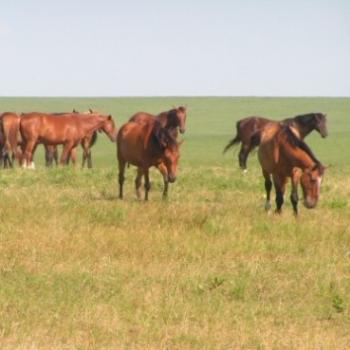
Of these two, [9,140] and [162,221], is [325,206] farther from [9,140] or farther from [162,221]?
[9,140]

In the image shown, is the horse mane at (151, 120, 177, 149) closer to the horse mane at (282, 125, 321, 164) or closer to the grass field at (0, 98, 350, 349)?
the grass field at (0, 98, 350, 349)

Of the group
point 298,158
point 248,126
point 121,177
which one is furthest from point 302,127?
point 248,126

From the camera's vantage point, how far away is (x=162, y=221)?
13.4 m

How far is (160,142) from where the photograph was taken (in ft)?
57.4

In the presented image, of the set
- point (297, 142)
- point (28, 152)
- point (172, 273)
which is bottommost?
point (28, 152)

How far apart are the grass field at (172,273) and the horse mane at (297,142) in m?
1.11

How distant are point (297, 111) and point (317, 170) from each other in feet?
344

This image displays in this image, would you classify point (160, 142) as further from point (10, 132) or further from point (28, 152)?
point (10, 132)

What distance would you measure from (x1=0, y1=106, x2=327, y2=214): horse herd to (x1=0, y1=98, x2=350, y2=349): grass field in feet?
2.17

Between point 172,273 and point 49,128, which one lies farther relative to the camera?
point 49,128

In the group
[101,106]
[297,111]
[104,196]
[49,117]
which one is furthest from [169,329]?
[101,106]

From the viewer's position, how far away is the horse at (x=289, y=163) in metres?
14.6

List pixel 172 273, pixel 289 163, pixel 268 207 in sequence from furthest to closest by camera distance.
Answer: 1. pixel 268 207
2. pixel 289 163
3. pixel 172 273

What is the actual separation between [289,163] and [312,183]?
78 centimetres
